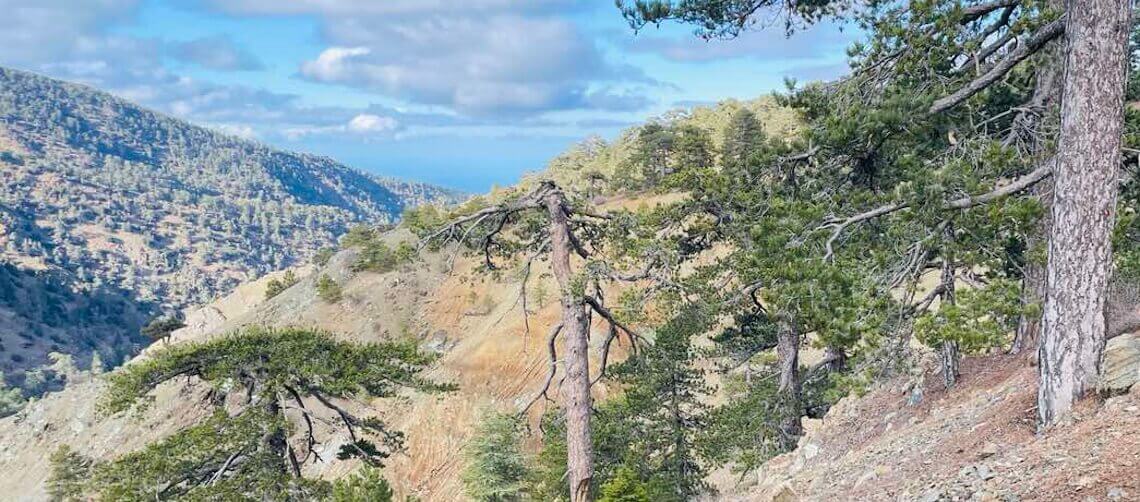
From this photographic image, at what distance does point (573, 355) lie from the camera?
11570 millimetres

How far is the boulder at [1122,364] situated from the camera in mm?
6449

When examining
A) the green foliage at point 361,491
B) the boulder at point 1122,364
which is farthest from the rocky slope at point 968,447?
the green foliage at point 361,491

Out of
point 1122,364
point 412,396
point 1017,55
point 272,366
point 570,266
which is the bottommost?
point 412,396

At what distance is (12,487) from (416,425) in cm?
4486

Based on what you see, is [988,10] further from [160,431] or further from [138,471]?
[160,431]

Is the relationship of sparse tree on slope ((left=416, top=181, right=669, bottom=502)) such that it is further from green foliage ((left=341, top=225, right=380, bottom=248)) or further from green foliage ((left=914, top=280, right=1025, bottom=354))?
→ green foliage ((left=914, top=280, right=1025, bottom=354))

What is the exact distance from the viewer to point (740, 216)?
398 inches

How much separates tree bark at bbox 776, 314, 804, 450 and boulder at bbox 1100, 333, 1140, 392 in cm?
714

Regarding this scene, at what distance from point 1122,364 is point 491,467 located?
18385 mm

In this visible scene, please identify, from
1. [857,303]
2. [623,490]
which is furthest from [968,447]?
[623,490]

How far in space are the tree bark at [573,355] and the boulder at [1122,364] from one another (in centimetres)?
685

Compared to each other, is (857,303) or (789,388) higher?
(857,303)

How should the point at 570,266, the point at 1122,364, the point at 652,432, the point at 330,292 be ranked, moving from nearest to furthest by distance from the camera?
1. the point at 1122,364
2. the point at 570,266
3. the point at 652,432
4. the point at 330,292

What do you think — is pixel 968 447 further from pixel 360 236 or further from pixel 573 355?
pixel 360 236
